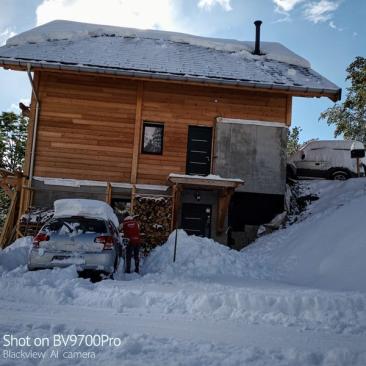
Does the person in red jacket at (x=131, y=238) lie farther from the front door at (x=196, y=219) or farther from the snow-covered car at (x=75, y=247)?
the front door at (x=196, y=219)

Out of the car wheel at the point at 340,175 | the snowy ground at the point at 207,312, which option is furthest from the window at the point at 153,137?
the car wheel at the point at 340,175

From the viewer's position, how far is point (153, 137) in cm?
1441

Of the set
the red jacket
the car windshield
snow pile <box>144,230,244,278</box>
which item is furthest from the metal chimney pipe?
the car windshield

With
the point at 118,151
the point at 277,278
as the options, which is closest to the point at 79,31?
the point at 118,151

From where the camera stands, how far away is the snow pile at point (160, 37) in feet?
52.3

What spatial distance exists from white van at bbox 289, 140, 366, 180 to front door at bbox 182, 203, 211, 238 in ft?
15.8

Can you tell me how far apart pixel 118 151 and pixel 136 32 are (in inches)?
262

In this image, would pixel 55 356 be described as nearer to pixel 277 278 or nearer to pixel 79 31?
pixel 277 278

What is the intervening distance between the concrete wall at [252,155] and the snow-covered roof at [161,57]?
1.69 m

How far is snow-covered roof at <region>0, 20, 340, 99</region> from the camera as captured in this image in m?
13.5

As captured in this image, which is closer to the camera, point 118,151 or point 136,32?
point 118,151

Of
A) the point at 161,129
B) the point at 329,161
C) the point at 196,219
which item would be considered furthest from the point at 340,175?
the point at 161,129

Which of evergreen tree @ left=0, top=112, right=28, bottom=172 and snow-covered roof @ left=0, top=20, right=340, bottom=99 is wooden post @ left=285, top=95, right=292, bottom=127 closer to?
snow-covered roof @ left=0, top=20, right=340, bottom=99

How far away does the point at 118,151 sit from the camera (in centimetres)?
1405
